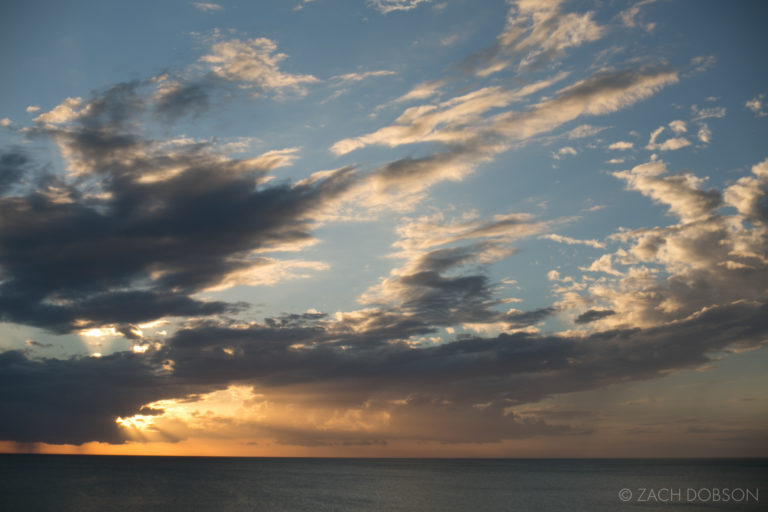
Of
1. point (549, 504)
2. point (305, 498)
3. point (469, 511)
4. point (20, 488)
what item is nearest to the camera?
point (469, 511)

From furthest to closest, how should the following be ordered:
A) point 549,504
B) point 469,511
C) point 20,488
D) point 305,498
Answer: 1. point 20,488
2. point 305,498
3. point 549,504
4. point 469,511

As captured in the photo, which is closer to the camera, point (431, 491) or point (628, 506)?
point (628, 506)

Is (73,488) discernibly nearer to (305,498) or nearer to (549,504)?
(305,498)

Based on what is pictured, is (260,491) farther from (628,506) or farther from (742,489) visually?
(742,489)

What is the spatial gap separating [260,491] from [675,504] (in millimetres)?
92813

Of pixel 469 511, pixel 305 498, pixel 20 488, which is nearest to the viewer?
pixel 469 511

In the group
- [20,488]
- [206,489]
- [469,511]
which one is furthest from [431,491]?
[20,488]

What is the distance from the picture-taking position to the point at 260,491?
134500mm

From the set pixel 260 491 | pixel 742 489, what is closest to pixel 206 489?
pixel 260 491

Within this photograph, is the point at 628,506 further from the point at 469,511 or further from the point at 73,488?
the point at 73,488

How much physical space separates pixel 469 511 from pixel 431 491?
4535 cm

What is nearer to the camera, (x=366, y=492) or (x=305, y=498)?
(x=305, y=498)

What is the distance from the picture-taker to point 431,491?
13650 cm

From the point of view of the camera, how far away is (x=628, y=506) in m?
99.2
